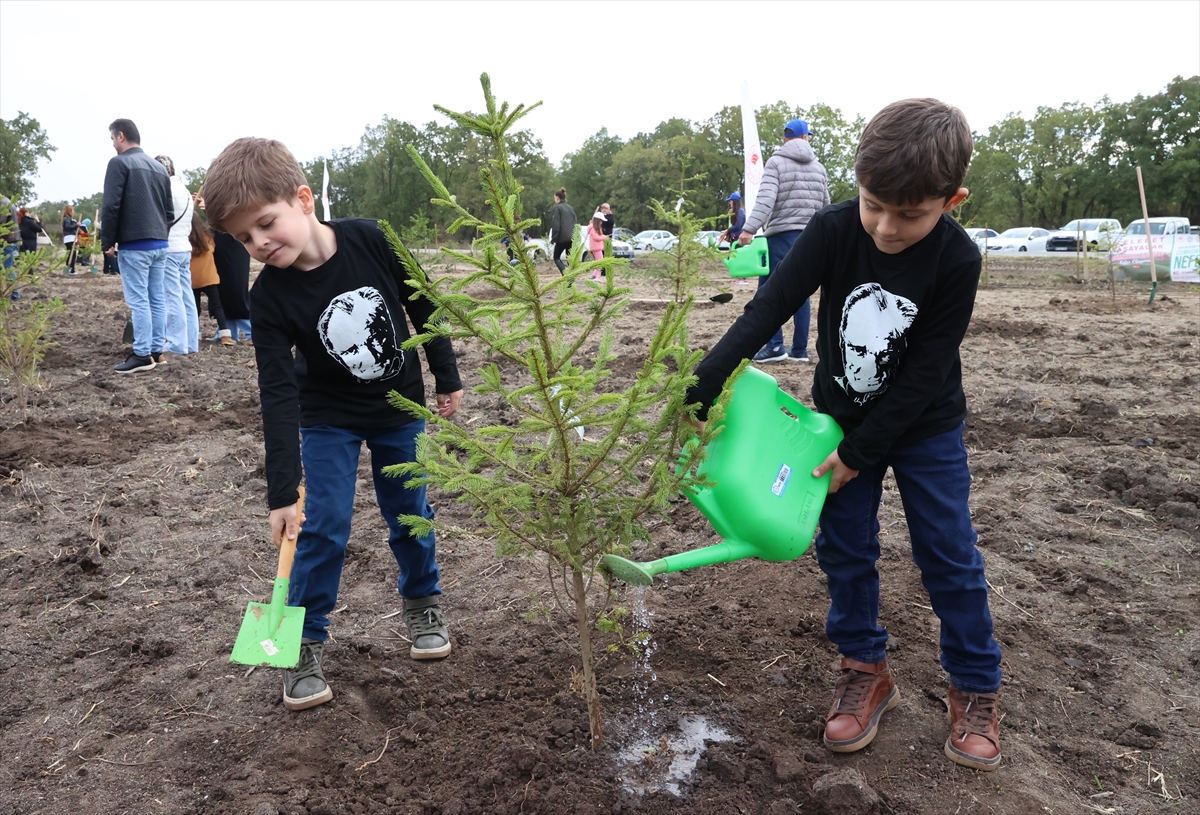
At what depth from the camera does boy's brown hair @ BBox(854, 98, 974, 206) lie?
5.73 feet

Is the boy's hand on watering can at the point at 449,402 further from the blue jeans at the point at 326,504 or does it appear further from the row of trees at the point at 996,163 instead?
the row of trees at the point at 996,163

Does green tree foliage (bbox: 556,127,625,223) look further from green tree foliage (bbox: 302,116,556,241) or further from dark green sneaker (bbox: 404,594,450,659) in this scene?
dark green sneaker (bbox: 404,594,450,659)

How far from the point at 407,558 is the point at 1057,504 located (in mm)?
2947

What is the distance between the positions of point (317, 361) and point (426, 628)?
980 mm

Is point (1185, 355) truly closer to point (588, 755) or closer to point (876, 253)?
point (876, 253)

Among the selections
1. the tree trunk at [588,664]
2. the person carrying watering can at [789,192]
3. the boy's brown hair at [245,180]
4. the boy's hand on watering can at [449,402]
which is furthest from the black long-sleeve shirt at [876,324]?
the person carrying watering can at [789,192]

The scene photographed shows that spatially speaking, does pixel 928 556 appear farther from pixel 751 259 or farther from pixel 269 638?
pixel 751 259

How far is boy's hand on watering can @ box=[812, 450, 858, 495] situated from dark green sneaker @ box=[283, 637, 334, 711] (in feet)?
5.24

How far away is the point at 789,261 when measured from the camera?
2.09 meters

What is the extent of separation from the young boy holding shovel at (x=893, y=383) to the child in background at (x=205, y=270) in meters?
7.27

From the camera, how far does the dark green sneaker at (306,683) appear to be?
246 cm

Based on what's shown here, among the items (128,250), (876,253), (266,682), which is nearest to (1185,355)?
(876,253)

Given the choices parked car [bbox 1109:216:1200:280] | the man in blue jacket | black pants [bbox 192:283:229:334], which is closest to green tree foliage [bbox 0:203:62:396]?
the man in blue jacket

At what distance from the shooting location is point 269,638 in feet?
7.60
